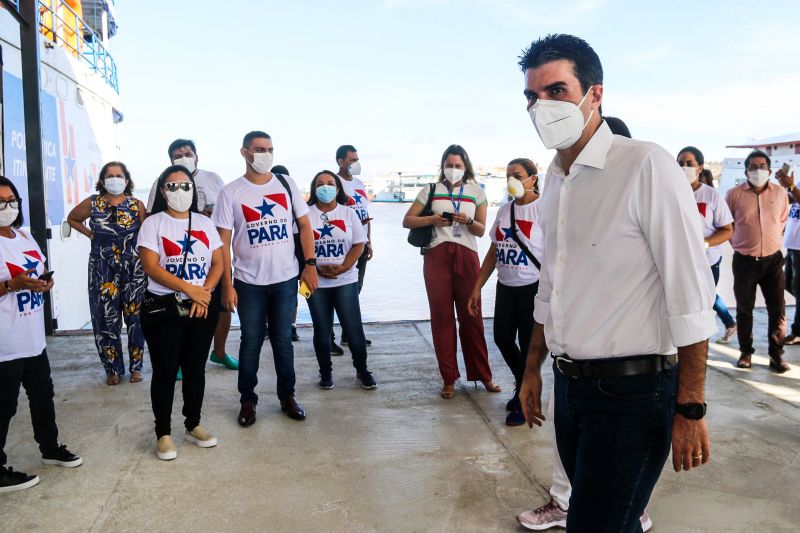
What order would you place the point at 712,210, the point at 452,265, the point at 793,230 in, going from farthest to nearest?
the point at 793,230 → the point at 712,210 → the point at 452,265

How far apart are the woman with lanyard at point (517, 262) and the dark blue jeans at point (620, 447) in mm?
2419

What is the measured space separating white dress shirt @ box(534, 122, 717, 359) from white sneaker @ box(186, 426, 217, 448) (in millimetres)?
2591

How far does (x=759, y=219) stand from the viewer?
541 cm

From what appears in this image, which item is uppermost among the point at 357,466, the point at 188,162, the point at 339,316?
the point at 188,162

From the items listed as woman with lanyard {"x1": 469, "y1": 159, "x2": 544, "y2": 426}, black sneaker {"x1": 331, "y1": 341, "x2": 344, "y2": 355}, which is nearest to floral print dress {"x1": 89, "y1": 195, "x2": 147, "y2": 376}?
black sneaker {"x1": 331, "y1": 341, "x2": 344, "y2": 355}

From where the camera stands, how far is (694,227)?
5.24ft

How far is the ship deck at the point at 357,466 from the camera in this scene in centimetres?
290

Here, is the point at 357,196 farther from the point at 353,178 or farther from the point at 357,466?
the point at 357,466

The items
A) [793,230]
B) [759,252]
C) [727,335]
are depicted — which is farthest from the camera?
[727,335]

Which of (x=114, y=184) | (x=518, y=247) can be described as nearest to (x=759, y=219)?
(x=518, y=247)

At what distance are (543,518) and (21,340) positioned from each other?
8.81 ft

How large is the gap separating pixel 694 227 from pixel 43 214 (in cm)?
667

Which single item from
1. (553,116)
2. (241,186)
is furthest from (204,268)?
(553,116)

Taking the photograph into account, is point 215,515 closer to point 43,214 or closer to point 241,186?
point 241,186
